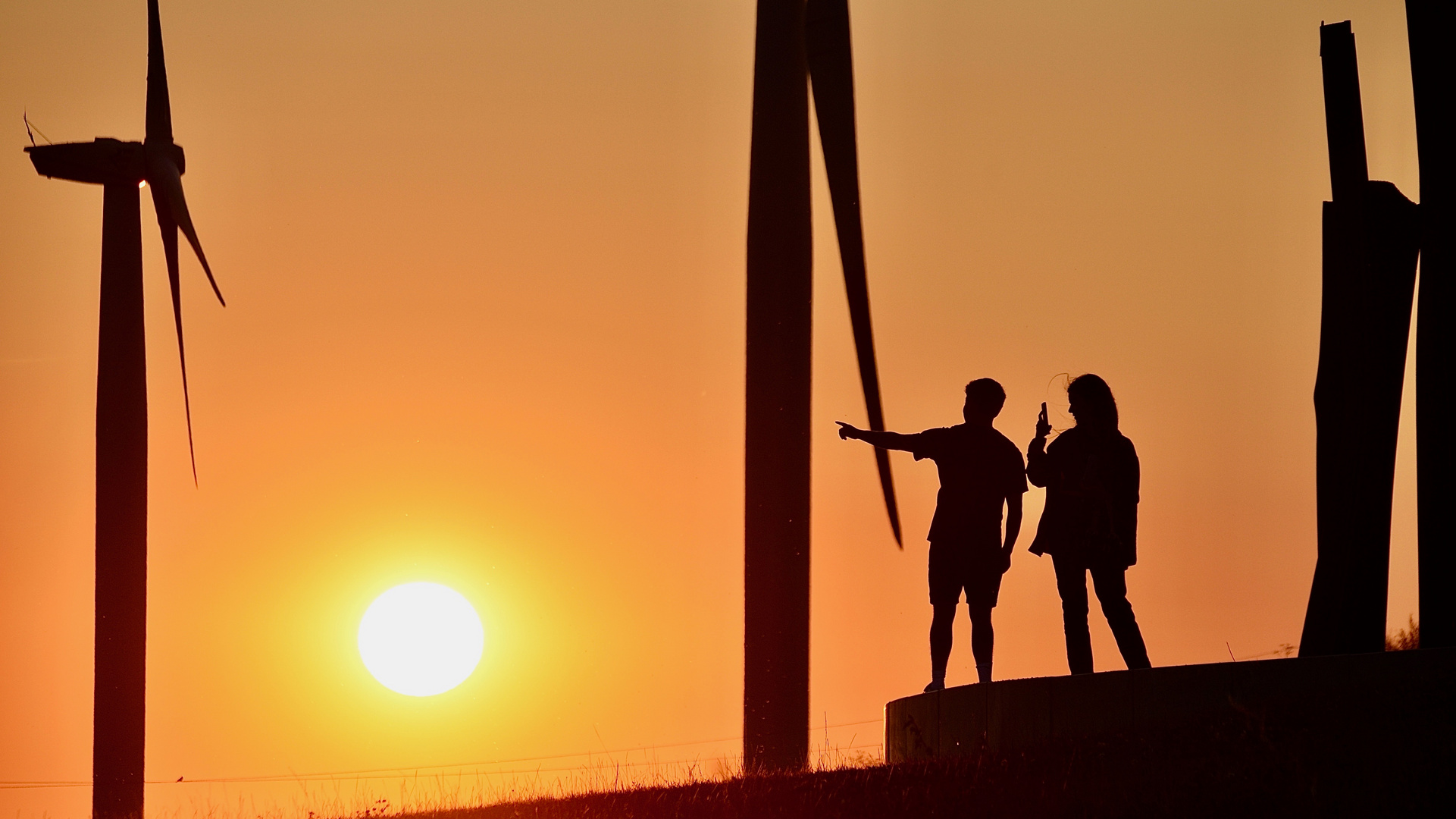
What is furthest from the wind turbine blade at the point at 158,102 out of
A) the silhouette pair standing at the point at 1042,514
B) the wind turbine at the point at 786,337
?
the silhouette pair standing at the point at 1042,514

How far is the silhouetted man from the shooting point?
12.3 meters

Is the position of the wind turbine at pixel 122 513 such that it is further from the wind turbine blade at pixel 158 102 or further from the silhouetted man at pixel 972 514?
the silhouetted man at pixel 972 514

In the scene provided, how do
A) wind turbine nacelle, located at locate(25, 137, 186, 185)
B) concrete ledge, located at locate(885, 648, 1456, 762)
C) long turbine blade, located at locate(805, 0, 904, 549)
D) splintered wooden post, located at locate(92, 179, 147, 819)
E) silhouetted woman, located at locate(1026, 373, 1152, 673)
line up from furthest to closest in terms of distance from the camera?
wind turbine nacelle, located at locate(25, 137, 186, 185), splintered wooden post, located at locate(92, 179, 147, 819), long turbine blade, located at locate(805, 0, 904, 549), silhouetted woman, located at locate(1026, 373, 1152, 673), concrete ledge, located at locate(885, 648, 1456, 762)

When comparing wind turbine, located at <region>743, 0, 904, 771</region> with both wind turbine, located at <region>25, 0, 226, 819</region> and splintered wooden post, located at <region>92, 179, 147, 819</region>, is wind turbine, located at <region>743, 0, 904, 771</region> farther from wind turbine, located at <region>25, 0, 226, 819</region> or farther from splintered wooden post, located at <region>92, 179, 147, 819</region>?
splintered wooden post, located at <region>92, 179, 147, 819</region>

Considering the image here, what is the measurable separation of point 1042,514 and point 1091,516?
440mm

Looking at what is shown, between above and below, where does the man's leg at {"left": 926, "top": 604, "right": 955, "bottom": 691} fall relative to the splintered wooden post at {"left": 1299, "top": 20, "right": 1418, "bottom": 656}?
below

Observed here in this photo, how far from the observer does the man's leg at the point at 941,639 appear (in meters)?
12.4

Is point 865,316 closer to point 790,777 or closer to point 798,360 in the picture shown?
point 798,360

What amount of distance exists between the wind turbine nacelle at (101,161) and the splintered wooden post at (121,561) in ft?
7.44

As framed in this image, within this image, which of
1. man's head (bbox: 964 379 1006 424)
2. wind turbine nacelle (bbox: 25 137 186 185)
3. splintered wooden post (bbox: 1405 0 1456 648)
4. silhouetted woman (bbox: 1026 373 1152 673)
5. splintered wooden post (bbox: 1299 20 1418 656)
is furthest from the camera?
wind turbine nacelle (bbox: 25 137 186 185)

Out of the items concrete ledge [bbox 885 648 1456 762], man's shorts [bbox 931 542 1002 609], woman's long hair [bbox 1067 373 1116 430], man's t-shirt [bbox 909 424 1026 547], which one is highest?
woman's long hair [bbox 1067 373 1116 430]

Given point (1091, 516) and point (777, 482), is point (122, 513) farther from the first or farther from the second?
point (1091, 516)

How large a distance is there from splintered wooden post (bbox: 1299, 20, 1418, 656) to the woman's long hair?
2.19m

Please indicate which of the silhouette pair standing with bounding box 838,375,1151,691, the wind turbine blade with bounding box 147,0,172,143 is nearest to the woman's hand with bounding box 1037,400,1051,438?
Answer: the silhouette pair standing with bounding box 838,375,1151,691
